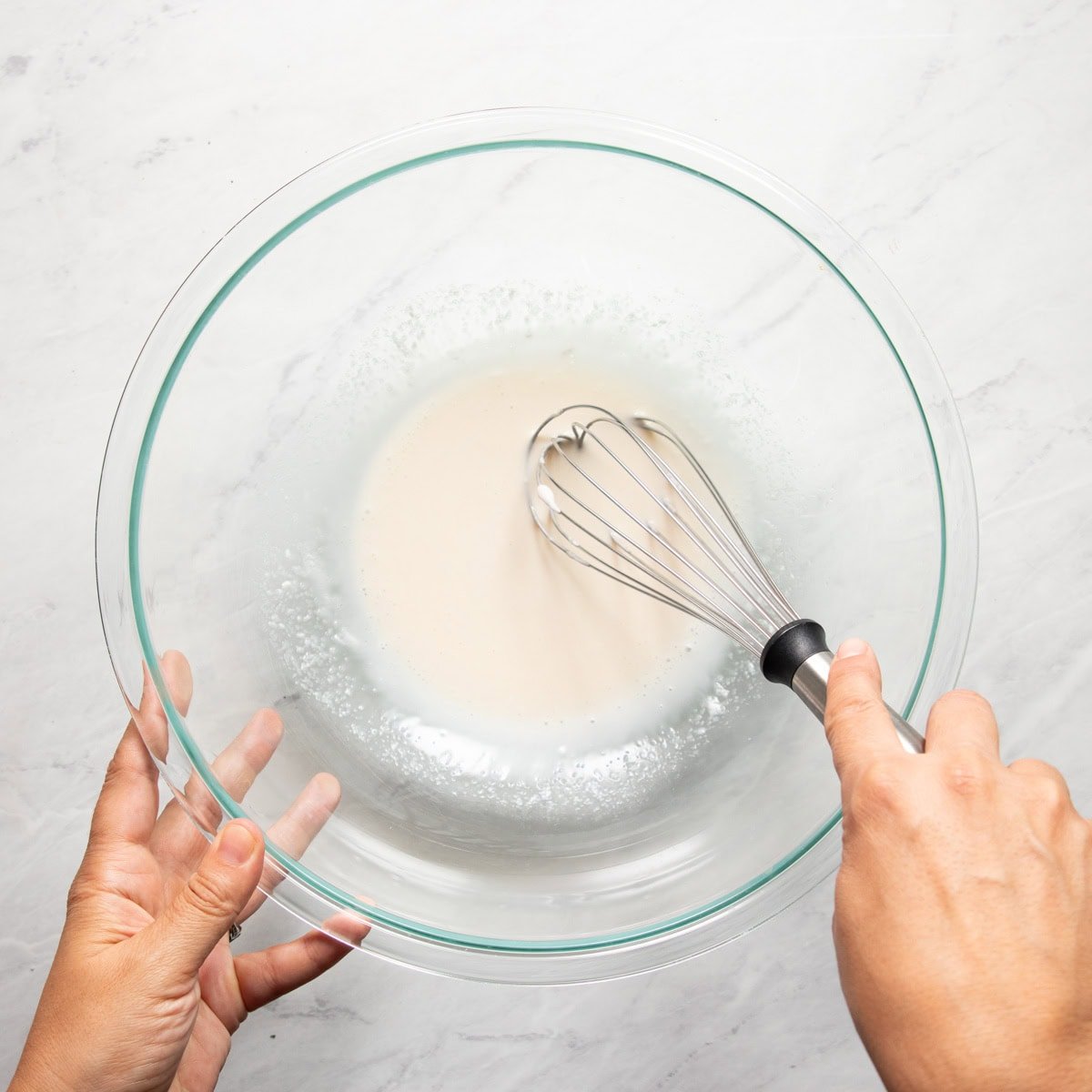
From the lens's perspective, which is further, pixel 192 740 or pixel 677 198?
pixel 677 198

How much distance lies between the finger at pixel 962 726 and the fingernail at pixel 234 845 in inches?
18.8

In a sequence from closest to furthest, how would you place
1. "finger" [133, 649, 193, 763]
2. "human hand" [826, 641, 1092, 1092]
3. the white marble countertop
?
1. "human hand" [826, 641, 1092, 1092]
2. "finger" [133, 649, 193, 763]
3. the white marble countertop

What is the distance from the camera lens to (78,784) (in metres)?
0.88

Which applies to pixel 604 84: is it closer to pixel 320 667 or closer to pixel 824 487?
pixel 824 487

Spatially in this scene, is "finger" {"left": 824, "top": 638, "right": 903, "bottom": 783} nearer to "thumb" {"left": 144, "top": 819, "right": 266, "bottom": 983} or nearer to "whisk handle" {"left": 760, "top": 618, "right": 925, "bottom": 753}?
"whisk handle" {"left": 760, "top": 618, "right": 925, "bottom": 753}

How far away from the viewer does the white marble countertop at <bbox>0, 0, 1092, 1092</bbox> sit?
881 millimetres

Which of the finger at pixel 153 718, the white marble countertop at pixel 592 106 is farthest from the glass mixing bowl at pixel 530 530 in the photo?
the white marble countertop at pixel 592 106

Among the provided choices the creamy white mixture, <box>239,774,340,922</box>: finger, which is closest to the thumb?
<box>239,774,340,922</box>: finger

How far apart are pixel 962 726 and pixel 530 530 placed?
18.2 inches

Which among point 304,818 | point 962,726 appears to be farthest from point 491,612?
point 962,726

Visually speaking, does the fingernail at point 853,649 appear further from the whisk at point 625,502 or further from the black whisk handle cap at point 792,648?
the whisk at point 625,502

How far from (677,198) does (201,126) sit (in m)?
0.48

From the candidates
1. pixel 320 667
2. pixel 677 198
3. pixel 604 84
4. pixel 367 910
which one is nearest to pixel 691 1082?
pixel 367 910

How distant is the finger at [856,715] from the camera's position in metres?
0.56
